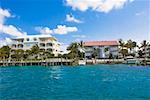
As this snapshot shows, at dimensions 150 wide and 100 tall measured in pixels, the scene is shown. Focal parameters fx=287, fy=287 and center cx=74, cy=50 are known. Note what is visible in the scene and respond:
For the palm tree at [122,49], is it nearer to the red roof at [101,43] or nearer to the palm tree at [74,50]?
the red roof at [101,43]

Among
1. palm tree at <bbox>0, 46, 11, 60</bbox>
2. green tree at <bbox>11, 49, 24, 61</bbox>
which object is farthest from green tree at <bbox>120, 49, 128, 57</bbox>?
palm tree at <bbox>0, 46, 11, 60</bbox>

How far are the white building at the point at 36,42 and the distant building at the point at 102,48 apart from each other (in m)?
13.7

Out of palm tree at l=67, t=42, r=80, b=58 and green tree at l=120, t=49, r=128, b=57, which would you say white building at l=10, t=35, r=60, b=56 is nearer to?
palm tree at l=67, t=42, r=80, b=58

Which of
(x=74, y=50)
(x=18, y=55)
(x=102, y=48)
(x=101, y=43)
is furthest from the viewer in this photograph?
(x=101, y=43)

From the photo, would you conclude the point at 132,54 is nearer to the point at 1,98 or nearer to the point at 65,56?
the point at 65,56

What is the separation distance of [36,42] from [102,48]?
77.5 ft

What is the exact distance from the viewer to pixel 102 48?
102 metres

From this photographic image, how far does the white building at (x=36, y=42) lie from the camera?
3767 inches

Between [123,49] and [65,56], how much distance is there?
21.5 m

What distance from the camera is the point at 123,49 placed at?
99.4 metres

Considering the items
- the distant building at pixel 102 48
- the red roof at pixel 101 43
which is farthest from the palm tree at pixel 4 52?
the red roof at pixel 101 43

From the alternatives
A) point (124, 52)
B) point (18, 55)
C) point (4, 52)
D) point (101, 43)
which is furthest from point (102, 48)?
point (4, 52)

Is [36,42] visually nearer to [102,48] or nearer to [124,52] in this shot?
[102,48]

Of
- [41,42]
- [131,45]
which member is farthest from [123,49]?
[41,42]
